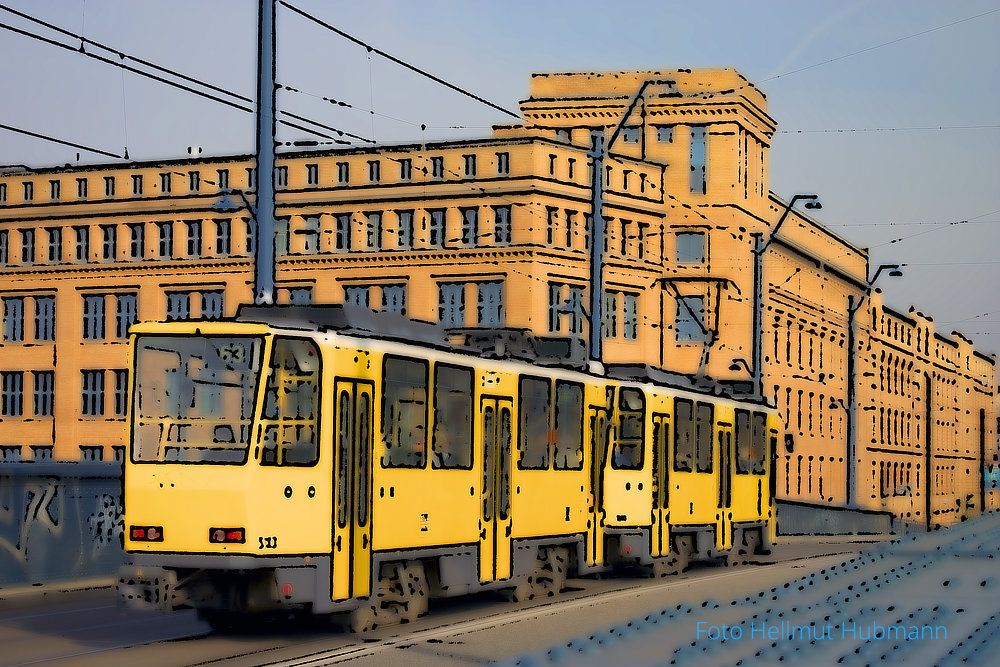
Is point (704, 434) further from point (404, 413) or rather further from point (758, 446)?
point (404, 413)

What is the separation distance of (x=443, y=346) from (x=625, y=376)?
732cm

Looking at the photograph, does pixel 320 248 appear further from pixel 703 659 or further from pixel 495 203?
pixel 703 659

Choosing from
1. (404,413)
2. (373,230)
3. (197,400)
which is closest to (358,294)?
(373,230)

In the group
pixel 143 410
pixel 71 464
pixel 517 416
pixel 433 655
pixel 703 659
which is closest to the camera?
pixel 703 659

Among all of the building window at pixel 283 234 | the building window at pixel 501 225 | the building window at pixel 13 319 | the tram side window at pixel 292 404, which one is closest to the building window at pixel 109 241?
the building window at pixel 13 319

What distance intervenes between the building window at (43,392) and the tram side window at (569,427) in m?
59.1

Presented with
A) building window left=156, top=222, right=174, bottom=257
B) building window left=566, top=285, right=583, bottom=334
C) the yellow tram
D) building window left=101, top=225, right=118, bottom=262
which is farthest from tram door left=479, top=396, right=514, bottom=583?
building window left=101, top=225, right=118, bottom=262

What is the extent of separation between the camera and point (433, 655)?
14570mm

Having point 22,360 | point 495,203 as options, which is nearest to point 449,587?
point 495,203

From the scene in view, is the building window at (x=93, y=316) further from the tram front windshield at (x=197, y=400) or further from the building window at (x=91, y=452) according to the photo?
the tram front windshield at (x=197, y=400)

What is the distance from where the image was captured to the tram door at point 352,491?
15.9m

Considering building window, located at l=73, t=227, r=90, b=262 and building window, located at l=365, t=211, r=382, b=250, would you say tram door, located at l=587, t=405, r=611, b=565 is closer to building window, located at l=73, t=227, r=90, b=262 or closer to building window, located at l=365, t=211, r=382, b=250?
building window, located at l=365, t=211, r=382, b=250

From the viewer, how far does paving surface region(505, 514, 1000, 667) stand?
8.74m

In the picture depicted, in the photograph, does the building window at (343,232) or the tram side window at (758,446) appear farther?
the building window at (343,232)
